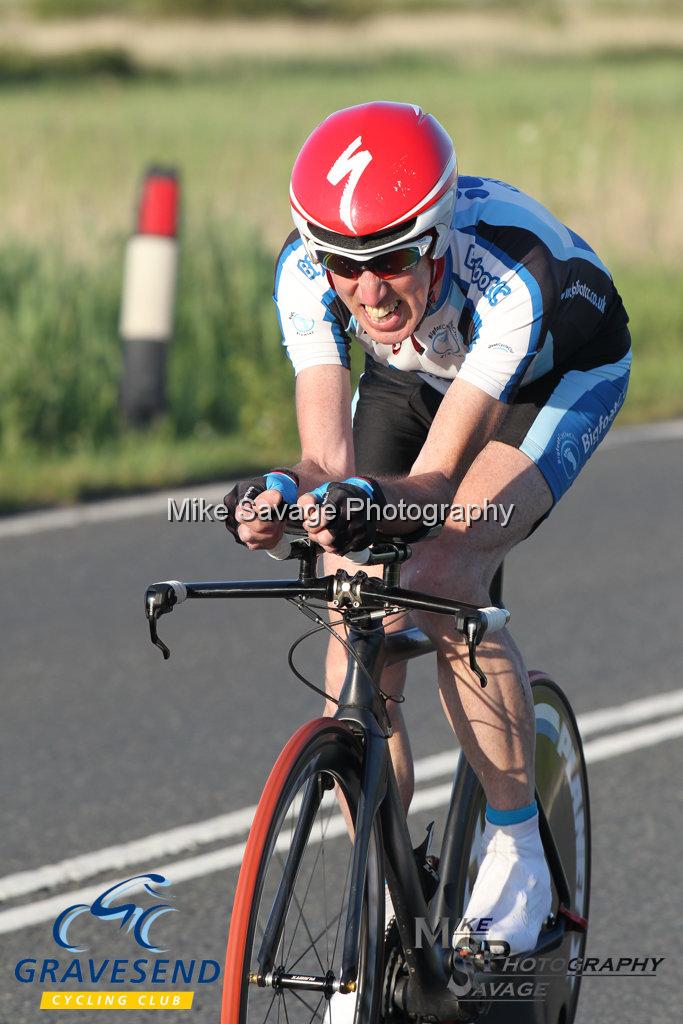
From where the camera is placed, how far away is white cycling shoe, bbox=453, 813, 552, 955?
317 centimetres

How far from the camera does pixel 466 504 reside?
3.08 meters

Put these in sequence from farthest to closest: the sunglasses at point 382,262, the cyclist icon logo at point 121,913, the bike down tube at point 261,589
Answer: the cyclist icon logo at point 121,913 < the sunglasses at point 382,262 < the bike down tube at point 261,589

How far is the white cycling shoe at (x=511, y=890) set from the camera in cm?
→ 317

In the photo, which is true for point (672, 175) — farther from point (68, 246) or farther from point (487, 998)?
point (487, 998)

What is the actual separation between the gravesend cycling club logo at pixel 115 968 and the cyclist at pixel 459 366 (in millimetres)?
932

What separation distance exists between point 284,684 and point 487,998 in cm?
279

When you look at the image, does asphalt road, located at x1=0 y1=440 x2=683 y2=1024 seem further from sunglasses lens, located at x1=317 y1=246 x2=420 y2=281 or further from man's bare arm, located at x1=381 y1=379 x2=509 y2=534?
sunglasses lens, located at x1=317 y1=246 x2=420 y2=281

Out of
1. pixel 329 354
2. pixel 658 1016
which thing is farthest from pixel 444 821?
pixel 329 354

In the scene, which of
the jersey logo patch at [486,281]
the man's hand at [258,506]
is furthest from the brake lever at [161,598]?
the jersey logo patch at [486,281]

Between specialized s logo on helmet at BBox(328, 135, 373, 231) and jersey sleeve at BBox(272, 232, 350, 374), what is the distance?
0.44 m

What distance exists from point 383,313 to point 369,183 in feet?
0.99

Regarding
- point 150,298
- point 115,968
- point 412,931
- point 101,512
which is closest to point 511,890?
point 412,931

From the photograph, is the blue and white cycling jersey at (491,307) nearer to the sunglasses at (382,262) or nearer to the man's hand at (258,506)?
the sunglasses at (382,262)

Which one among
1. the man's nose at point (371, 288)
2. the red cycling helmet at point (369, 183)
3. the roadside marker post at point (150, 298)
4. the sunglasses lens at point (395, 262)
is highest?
the roadside marker post at point (150, 298)
